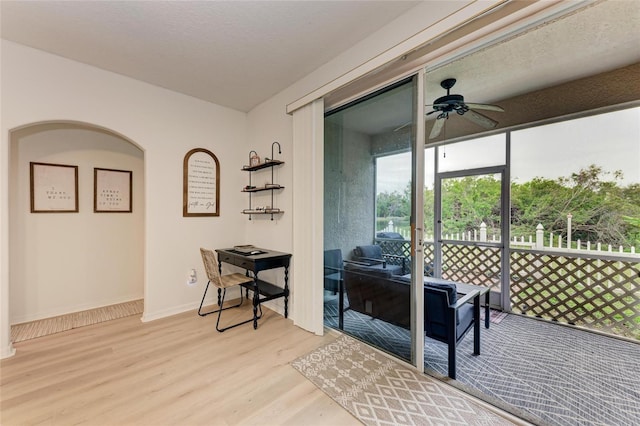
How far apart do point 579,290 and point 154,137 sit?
5290 millimetres

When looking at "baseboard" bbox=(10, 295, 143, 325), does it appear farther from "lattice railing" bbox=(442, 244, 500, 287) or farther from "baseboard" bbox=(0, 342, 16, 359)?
"lattice railing" bbox=(442, 244, 500, 287)

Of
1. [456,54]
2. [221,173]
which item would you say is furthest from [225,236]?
[456,54]

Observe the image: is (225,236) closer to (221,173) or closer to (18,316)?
(221,173)

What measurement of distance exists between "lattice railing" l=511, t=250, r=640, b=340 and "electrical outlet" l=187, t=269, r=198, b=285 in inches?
166

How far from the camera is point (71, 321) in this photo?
290 centimetres

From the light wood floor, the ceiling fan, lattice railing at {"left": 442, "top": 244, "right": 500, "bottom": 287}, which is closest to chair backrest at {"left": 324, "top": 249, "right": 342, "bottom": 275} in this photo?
the light wood floor

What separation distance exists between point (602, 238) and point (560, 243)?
14.8 inches

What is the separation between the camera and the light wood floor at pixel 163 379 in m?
1.60

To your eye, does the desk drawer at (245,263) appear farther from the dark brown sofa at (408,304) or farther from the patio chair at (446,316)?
the patio chair at (446,316)

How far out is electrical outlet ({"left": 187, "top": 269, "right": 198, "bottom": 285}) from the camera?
3287 mm

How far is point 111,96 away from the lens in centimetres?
278

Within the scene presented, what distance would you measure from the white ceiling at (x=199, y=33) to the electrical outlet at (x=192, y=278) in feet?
7.57

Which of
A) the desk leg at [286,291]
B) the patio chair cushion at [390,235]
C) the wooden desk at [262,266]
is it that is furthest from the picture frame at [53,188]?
the patio chair cushion at [390,235]

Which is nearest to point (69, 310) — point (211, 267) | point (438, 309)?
point (211, 267)
